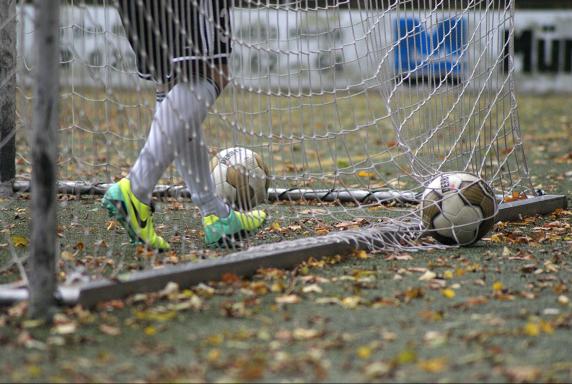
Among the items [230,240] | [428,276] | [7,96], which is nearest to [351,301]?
[428,276]

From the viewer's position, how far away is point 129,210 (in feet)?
15.0

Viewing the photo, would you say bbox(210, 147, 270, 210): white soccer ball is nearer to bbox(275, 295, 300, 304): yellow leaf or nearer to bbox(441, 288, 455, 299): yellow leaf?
bbox(275, 295, 300, 304): yellow leaf

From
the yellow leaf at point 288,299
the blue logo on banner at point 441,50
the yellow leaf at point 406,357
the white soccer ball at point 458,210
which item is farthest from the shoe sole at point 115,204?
the blue logo on banner at point 441,50

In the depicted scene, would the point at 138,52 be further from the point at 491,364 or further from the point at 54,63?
the point at 491,364

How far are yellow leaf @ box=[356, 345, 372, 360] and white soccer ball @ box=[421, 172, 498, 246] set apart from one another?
192cm

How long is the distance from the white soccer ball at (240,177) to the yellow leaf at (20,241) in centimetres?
101

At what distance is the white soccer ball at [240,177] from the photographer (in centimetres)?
546

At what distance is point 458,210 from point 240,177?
46.9 inches

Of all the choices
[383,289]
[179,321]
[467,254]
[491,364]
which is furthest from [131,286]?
[467,254]

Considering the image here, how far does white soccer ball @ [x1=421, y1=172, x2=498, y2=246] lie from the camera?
5.12 metres

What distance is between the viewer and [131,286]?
12.7 ft

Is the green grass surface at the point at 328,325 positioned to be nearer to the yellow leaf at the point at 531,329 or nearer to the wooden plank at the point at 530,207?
the yellow leaf at the point at 531,329

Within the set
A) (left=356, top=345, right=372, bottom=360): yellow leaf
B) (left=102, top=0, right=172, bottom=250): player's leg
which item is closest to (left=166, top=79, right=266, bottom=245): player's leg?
(left=102, top=0, right=172, bottom=250): player's leg

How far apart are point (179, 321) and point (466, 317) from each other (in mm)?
1042
